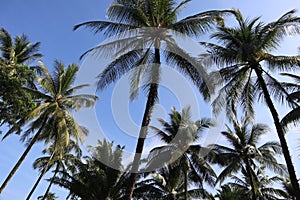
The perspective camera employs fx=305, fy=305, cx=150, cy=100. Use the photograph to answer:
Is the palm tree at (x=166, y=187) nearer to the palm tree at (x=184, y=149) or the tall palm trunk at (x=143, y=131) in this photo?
the palm tree at (x=184, y=149)

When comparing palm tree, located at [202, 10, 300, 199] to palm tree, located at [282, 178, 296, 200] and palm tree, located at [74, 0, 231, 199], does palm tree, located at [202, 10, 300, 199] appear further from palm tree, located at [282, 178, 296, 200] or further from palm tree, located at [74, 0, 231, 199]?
palm tree, located at [282, 178, 296, 200]

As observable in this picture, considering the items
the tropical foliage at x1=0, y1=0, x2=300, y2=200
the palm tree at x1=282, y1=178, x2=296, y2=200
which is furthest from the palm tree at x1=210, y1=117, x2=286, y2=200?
the palm tree at x1=282, y1=178, x2=296, y2=200

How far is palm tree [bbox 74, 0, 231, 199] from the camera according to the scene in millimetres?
13156

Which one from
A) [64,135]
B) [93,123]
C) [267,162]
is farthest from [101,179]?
[267,162]

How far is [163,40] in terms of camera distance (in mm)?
13383

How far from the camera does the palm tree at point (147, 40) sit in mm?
13156

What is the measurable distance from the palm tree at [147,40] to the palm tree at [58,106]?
22.1 ft

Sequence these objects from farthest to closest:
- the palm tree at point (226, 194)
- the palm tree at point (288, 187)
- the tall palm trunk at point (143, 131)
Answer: the palm tree at point (288, 187)
the palm tree at point (226, 194)
the tall palm trunk at point (143, 131)

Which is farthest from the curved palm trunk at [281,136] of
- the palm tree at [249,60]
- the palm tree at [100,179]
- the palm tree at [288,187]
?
the palm tree at [288,187]

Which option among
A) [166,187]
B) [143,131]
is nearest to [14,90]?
[143,131]

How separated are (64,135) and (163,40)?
9616 mm

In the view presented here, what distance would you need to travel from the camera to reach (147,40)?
1333 cm

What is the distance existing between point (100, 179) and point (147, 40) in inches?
429

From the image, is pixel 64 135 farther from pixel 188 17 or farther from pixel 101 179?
pixel 188 17
